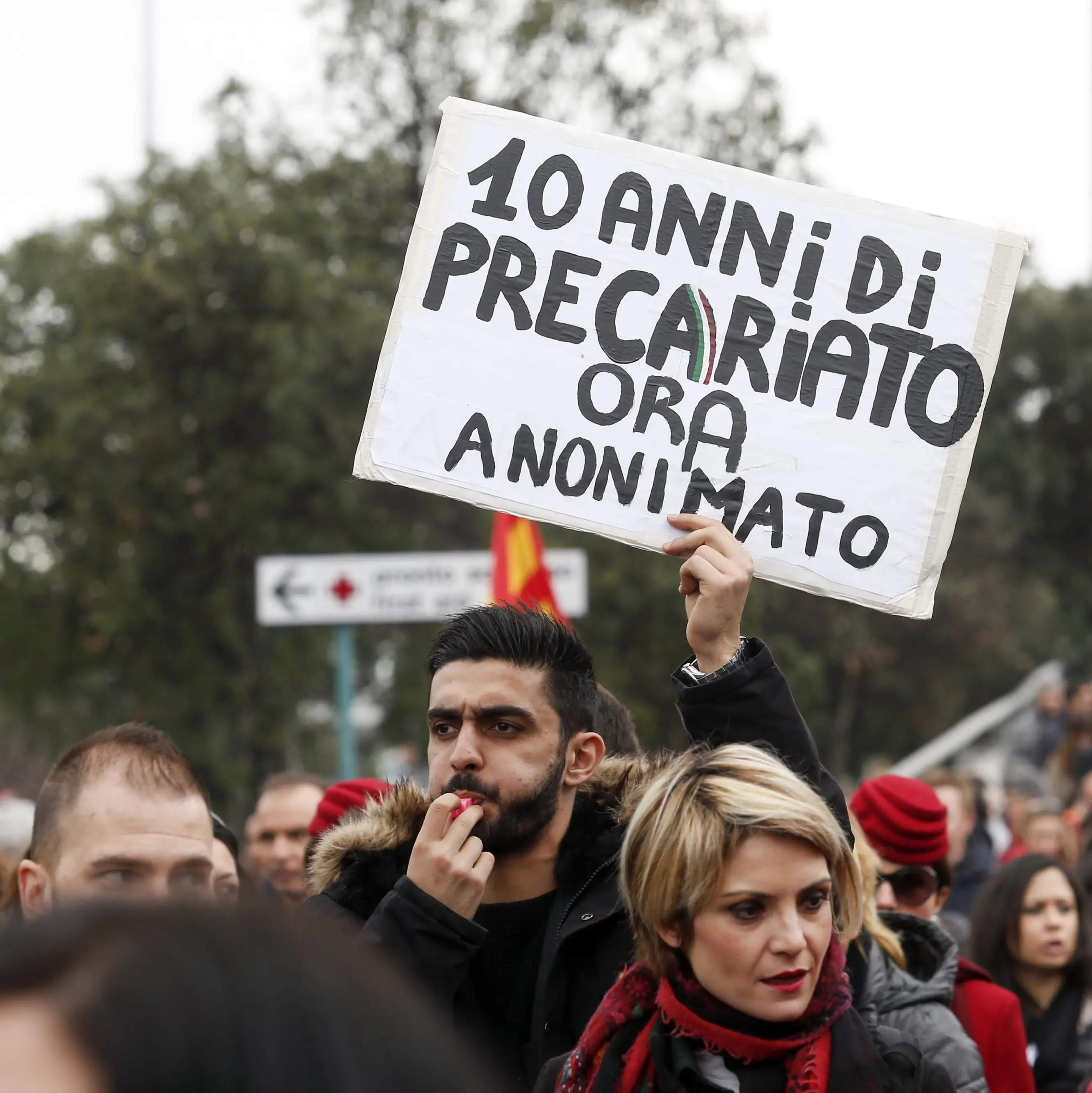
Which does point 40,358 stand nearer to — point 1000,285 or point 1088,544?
point 1000,285

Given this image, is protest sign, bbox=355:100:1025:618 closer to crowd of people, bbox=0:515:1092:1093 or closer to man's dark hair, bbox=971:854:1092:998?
crowd of people, bbox=0:515:1092:1093

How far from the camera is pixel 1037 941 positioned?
5.57 metres

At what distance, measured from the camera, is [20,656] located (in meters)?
22.0

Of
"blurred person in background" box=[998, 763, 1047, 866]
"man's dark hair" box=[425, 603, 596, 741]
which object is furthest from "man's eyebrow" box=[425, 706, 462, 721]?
"blurred person in background" box=[998, 763, 1047, 866]

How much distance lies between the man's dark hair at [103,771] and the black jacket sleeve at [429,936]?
0.44 meters

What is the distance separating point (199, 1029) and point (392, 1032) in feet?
0.32

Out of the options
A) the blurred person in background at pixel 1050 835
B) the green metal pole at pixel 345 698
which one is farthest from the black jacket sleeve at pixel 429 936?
the green metal pole at pixel 345 698

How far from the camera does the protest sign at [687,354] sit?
11.7 feet

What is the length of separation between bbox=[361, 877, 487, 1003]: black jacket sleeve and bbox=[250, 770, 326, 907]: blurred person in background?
2.62 meters

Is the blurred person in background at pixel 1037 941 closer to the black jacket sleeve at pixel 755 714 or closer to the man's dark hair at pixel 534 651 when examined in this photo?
the man's dark hair at pixel 534 651

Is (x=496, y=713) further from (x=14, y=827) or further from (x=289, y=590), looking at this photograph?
(x=289, y=590)

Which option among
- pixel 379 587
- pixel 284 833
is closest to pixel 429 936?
pixel 284 833

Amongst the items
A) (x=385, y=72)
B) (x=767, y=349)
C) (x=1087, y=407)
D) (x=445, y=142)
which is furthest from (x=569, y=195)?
(x=1087, y=407)

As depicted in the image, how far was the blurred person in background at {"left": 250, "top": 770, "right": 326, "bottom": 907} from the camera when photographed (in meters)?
5.77
